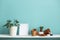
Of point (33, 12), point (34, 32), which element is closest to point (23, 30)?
point (34, 32)

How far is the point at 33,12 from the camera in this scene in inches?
74.1

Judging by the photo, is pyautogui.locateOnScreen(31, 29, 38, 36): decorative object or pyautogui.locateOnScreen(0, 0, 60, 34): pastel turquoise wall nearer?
pyautogui.locateOnScreen(31, 29, 38, 36): decorative object

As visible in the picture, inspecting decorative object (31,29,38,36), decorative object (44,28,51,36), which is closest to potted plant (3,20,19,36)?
decorative object (31,29,38,36)

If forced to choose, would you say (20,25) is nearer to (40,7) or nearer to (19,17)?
(19,17)

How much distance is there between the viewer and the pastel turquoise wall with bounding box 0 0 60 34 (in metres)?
1.85

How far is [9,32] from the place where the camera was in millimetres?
1808

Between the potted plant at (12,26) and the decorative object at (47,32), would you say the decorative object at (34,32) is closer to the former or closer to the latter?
the decorative object at (47,32)

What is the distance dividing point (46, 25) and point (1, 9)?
27.9 inches

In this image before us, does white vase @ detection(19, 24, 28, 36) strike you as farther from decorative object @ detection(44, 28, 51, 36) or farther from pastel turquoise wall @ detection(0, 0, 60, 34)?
decorative object @ detection(44, 28, 51, 36)

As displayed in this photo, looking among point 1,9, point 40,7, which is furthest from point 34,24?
point 1,9

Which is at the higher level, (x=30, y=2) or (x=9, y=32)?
(x=30, y=2)

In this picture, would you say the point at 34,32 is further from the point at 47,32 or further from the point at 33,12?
the point at 33,12

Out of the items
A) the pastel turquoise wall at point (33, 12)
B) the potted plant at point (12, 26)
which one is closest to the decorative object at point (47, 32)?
the pastel turquoise wall at point (33, 12)

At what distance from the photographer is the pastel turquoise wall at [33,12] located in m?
1.85
